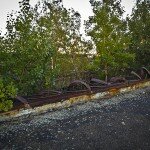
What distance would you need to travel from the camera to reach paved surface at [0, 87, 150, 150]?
486 cm

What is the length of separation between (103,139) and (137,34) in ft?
54.6

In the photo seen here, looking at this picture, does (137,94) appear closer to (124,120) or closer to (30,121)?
(124,120)

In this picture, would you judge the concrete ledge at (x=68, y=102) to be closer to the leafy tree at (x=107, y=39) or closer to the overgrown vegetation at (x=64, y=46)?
Answer: the overgrown vegetation at (x=64, y=46)

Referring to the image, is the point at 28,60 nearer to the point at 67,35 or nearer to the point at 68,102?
the point at 68,102

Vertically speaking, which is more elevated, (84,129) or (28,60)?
(28,60)

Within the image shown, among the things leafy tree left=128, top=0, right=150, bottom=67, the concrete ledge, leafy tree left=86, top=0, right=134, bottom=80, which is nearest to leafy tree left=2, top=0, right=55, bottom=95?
the concrete ledge

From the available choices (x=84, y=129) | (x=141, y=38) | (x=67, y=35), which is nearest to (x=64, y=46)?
(x=67, y=35)

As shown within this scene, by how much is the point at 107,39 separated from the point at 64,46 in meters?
8.91

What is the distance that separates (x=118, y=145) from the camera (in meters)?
4.85

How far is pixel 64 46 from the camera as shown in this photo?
84.1 ft

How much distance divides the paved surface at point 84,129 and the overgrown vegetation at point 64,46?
2.55ft

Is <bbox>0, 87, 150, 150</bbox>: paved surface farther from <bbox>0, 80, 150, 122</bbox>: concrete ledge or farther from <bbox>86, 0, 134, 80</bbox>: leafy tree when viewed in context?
<bbox>86, 0, 134, 80</bbox>: leafy tree

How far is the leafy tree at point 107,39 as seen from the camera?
17219 mm

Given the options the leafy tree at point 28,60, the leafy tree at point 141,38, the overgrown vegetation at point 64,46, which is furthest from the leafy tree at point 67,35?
the leafy tree at point 28,60
